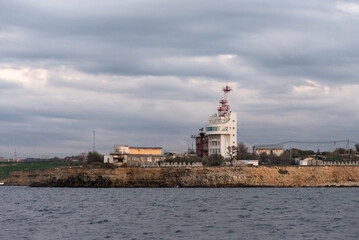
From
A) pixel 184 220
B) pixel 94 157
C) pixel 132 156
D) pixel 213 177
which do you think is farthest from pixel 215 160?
pixel 184 220

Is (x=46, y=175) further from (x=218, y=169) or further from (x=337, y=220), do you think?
(x=337, y=220)

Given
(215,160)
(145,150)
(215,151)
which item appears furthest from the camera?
(145,150)

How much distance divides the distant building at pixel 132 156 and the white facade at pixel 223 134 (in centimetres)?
A: 1379

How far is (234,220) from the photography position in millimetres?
47000

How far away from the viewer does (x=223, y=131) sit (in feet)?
440

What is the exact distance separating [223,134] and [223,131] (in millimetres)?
740

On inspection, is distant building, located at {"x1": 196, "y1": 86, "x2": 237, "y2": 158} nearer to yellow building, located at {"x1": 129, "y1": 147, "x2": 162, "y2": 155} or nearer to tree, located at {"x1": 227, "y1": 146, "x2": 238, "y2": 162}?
tree, located at {"x1": 227, "y1": 146, "x2": 238, "y2": 162}

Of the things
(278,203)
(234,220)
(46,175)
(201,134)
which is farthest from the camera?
(201,134)

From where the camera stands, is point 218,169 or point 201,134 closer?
point 218,169

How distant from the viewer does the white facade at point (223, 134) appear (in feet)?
439

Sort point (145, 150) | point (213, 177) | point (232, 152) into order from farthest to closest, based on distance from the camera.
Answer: point (145, 150)
point (232, 152)
point (213, 177)

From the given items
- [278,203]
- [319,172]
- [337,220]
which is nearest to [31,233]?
[337,220]

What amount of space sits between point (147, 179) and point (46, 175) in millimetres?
30108

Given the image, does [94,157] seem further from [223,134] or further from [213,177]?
[213,177]
